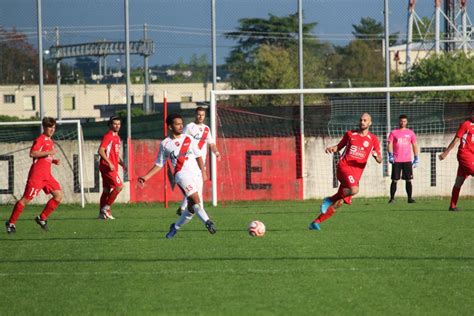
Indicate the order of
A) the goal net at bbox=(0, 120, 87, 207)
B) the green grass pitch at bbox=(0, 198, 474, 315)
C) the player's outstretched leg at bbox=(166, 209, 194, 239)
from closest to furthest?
the green grass pitch at bbox=(0, 198, 474, 315), the player's outstretched leg at bbox=(166, 209, 194, 239), the goal net at bbox=(0, 120, 87, 207)

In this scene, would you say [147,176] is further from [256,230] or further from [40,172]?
[40,172]

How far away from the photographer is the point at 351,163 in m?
15.3

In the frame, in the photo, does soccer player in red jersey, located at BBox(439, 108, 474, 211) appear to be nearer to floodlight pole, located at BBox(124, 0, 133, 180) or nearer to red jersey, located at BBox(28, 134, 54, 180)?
red jersey, located at BBox(28, 134, 54, 180)

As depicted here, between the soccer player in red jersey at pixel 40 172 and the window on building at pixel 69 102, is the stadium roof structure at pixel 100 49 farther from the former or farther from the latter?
the window on building at pixel 69 102

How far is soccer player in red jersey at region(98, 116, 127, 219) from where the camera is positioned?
19062mm

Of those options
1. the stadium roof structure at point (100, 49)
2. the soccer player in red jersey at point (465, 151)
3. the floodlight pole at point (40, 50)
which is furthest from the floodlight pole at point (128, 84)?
the soccer player in red jersey at point (465, 151)

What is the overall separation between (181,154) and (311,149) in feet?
38.3

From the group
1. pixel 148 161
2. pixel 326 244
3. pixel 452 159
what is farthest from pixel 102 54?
pixel 326 244

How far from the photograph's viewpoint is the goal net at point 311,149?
24.8 metres

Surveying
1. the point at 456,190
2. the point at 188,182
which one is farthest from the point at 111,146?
the point at 456,190

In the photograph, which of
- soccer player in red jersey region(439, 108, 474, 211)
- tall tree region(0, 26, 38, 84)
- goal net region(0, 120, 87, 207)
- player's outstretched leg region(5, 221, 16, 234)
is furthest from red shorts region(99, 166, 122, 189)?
tall tree region(0, 26, 38, 84)

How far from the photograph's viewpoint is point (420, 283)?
30.8 ft

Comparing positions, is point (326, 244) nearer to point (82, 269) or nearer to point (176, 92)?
point (82, 269)

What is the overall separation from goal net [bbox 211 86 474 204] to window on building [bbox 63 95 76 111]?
2396 centimetres
